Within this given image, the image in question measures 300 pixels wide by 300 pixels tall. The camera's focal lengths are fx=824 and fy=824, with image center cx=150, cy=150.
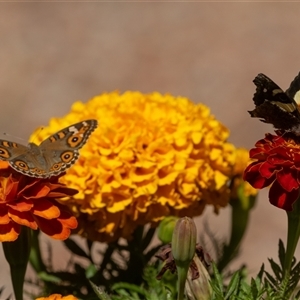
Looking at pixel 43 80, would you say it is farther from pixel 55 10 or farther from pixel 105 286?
pixel 105 286

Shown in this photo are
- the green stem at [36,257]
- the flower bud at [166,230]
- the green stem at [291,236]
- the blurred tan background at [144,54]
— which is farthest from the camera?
the blurred tan background at [144,54]

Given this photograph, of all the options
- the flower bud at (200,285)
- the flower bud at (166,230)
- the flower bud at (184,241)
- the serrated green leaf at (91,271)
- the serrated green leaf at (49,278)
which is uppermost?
Result: the flower bud at (166,230)

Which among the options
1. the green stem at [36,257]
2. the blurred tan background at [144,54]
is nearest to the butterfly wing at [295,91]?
the green stem at [36,257]

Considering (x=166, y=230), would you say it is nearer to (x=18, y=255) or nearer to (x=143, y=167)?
(x=143, y=167)

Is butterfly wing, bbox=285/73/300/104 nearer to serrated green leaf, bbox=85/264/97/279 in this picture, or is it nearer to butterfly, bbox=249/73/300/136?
butterfly, bbox=249/73/300/136

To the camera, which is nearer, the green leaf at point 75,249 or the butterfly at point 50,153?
the butterfly at point 50,153

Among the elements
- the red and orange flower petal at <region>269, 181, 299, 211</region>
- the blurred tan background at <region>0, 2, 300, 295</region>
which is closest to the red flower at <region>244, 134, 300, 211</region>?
the red and orange flower petal at <region>269, 181, 299, 211</region>

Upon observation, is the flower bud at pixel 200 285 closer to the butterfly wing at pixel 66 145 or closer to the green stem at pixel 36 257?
the butterfly wing at pixel 66 145

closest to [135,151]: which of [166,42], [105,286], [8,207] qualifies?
[105,286]
